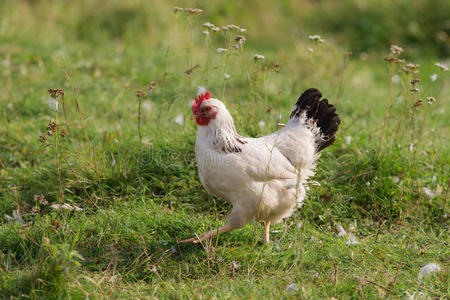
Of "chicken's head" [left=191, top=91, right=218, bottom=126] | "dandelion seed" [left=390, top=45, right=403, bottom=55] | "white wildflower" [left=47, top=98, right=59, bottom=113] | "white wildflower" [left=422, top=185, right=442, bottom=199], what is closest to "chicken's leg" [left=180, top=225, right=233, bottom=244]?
"chicken's head" [left=191, top=91, right=218, bottom=126]

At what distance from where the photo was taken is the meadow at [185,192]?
9.93 feet

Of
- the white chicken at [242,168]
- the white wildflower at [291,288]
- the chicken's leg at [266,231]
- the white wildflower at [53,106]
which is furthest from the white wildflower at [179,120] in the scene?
the white wildflower at [291,288]

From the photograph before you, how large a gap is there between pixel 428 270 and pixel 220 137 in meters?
1.66

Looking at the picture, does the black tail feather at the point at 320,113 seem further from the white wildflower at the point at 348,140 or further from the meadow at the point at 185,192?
the white wildflower at the point at 348,140

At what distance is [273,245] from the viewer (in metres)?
3.53

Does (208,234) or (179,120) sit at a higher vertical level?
(179,120)

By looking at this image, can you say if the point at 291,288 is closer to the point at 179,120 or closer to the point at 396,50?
the point at 396,50

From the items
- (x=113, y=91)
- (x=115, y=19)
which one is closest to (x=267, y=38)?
(x=115, y=19)

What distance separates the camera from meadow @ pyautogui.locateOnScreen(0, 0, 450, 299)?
3.03 metres

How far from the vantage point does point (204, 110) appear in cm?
334

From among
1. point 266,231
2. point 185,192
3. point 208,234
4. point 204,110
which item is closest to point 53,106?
point 185,192

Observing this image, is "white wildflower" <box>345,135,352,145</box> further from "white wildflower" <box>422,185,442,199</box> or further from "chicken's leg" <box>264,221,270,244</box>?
"chicken's leg" <box>264,221,270,244</box>

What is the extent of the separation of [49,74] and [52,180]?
2.93 metres

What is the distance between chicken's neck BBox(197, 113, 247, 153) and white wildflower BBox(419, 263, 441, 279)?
4.84ft
